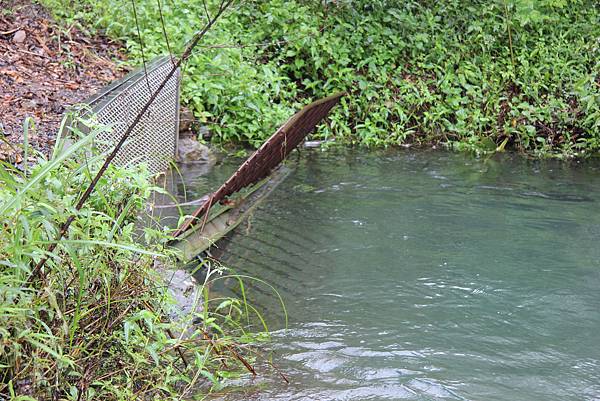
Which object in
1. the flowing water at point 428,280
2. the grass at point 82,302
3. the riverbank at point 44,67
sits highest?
the riverbank at point 44,67

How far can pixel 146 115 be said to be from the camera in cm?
681

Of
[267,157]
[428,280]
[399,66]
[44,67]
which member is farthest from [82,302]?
[399,66]

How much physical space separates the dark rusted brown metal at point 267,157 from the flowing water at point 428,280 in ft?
1.74

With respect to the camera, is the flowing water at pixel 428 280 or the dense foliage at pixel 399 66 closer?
the flowing water at pixel 428 280

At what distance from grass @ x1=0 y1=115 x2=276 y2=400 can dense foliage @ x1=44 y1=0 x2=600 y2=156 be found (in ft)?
18.3

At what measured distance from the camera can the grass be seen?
2834mm

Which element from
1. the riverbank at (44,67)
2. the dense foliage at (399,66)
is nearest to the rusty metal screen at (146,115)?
the riverbank at (44,67)

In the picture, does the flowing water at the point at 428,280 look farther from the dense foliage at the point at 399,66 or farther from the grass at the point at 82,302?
the dense foliage at the point at 399,66

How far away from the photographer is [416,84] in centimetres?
1054

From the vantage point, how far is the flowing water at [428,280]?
13.8 feet

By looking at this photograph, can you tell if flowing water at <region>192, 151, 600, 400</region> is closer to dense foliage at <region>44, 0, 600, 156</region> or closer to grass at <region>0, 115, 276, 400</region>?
grass at <region>0, 115, 276, 400</region>

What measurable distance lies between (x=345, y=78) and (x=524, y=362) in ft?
21.2

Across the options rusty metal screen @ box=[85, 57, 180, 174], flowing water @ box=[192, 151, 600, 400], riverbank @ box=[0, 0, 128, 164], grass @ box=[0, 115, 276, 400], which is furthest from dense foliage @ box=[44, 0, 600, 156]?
grass @ box=[0, 115, 276, 400]

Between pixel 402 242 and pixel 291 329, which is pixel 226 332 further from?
pixel 402 242
